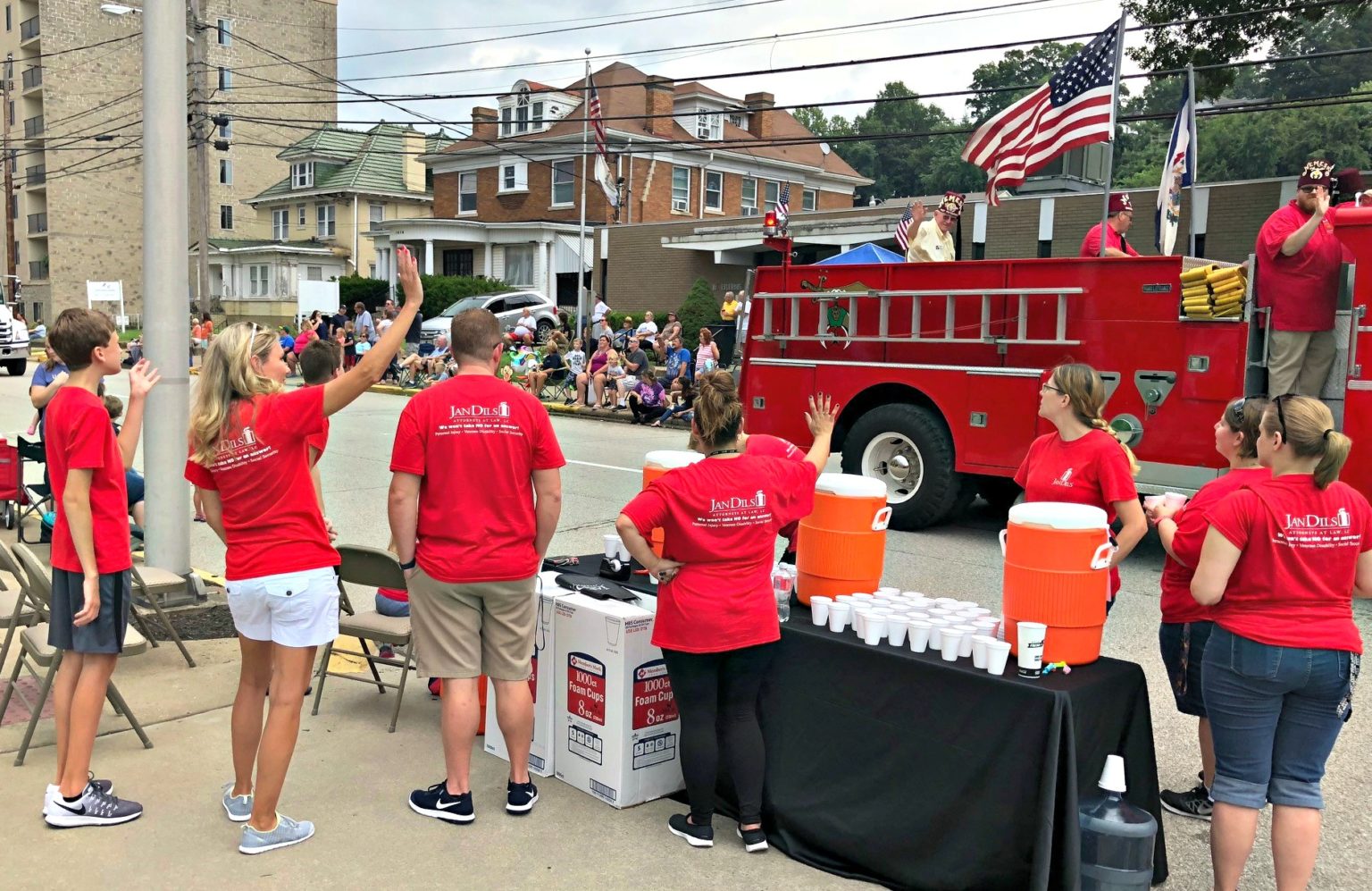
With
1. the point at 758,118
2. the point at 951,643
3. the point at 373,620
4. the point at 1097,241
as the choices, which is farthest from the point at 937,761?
the point at 758,118

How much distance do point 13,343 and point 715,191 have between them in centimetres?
2556

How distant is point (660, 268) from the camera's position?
3772 cm

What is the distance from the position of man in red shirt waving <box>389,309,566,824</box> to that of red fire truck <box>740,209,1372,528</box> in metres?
5.65

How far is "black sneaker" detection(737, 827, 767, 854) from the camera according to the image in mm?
4027

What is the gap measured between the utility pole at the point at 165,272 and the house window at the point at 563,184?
37532mm

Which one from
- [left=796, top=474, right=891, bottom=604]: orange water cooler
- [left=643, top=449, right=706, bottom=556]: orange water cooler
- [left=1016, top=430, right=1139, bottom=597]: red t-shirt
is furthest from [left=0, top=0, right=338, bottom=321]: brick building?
[left=1016, top=430, right=1139, bottom=597]: red t-shirt

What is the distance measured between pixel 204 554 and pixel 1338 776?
8092mm

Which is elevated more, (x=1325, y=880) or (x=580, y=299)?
(x=580, y=299)

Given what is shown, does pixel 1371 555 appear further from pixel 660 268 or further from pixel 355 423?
pixel 660 268

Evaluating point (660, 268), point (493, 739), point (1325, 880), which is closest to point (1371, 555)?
point (1325, 880)

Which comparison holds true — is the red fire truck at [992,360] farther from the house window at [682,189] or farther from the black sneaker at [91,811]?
the house window at [682,189]

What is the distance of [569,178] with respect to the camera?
43906 millimetres

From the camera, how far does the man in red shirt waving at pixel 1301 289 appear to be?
24.8 feet

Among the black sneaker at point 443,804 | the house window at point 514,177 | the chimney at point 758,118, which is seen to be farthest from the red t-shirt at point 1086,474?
the chimney at point 758,118
